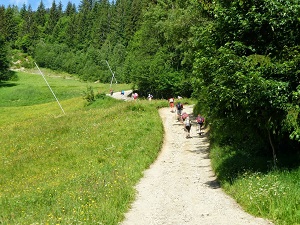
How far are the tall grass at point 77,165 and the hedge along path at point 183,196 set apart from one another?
1.78 ft

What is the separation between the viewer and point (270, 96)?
12.3m

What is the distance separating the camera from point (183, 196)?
14.2 metres

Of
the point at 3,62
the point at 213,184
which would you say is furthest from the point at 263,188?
the point at 3,62

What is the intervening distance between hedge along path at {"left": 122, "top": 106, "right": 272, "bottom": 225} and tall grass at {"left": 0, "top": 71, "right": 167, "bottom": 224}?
54 centimetres

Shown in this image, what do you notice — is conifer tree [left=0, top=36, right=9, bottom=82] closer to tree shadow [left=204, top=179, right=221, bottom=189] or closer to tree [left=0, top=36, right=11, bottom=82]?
tree [left=0, top=36, right=11, bottom=82]

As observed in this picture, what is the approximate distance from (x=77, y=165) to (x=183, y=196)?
980 centimetres

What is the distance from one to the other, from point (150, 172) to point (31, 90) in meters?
78.0

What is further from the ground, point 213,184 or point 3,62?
point 3,62

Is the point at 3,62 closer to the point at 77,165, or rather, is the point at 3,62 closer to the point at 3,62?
the point at 3,62

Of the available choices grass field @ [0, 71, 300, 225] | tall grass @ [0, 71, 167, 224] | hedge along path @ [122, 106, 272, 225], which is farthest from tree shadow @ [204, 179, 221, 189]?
tall grass @ [0, 71, 167, 224]

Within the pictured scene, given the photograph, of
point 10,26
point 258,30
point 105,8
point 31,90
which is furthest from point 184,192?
point 10,26

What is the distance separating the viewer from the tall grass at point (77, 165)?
12328mm

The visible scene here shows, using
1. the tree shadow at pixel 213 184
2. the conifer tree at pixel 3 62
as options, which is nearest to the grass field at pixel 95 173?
the tree shadow at pixel 213 184

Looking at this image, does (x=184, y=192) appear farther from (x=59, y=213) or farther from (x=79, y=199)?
(x=59, y=213)
